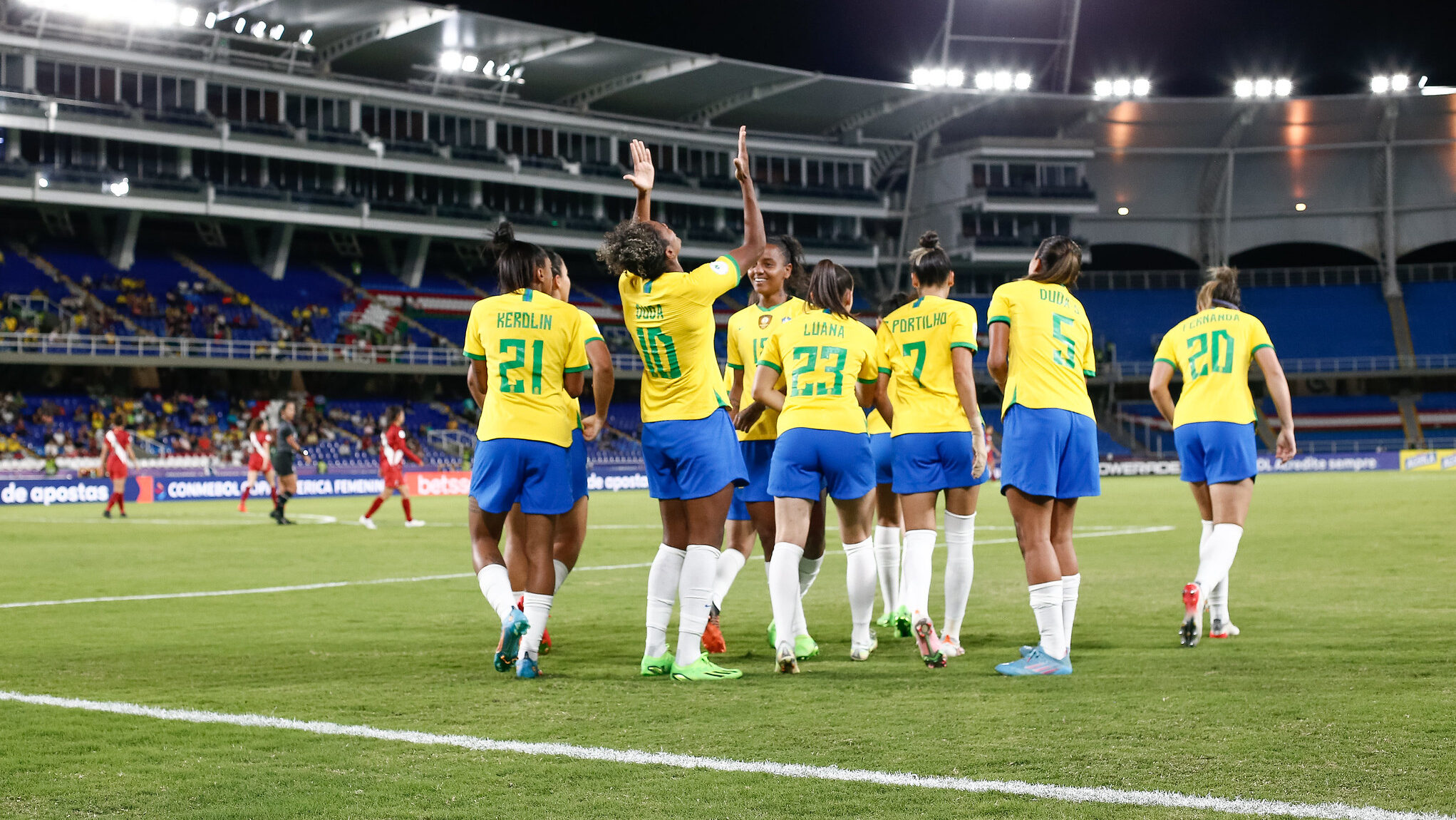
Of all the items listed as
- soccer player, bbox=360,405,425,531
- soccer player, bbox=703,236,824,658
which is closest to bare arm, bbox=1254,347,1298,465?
soccer player, bbox=703,236,824,658

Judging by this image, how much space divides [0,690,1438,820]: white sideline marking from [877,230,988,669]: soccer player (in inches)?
115

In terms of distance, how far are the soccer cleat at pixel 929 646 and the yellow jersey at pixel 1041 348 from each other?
126 cm

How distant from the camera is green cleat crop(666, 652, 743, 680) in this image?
659 cm

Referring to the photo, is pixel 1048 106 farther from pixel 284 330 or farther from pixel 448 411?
pixel 284 330

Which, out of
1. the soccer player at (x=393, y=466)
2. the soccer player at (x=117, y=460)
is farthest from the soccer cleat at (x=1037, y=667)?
the soccer player at (x=117, y=460)

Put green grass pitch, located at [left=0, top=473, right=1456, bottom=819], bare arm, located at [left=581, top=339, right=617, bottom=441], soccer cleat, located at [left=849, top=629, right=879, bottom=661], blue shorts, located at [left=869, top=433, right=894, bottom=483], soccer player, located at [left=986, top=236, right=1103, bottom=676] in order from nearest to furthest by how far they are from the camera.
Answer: green grass pitch, located at [left=0, top=473, right=1456, bottom=819] < soccer player, located at [left=986, top=236, right=1103, bottom=676] < bare arm, located at [left=581, top=339, right=617, bottom=441] < soccer cleat, located at [left=849, top=629, right=879, bottom=661] < blue shorts, located at [left=869, top=433, right=894, bottom=483]

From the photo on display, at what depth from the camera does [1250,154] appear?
229 feet

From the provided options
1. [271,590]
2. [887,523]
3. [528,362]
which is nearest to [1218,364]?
[887,523]

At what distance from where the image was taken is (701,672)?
259 inches

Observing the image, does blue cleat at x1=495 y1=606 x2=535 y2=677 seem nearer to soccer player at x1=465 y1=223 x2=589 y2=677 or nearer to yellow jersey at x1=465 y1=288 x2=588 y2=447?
A: soccer player at x1=465 y1=223 x2=589 y2=677

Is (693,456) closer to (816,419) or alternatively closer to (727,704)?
(816,419)

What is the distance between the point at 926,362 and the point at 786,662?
1.98 meters

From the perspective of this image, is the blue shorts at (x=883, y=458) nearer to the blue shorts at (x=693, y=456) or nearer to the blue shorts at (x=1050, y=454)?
the blue shorts at (x=1050, y=454)

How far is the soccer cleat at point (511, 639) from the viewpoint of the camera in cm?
656
